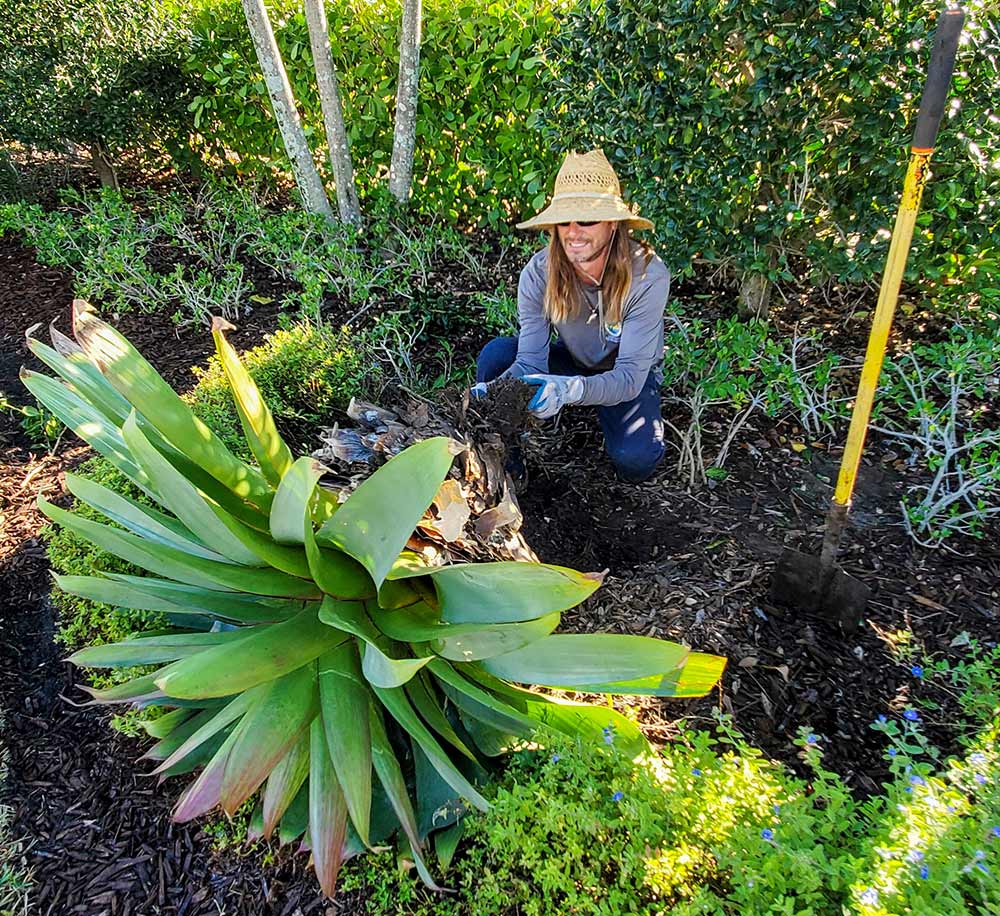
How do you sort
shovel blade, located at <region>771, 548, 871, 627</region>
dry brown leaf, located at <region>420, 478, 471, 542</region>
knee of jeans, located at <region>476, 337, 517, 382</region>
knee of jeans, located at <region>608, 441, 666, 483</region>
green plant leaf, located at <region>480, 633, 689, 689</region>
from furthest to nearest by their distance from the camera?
knee of jeans, located at <region>476, 337, 517, 382</region> < knee of jeans, located at <region>608, 441, 666, 483</region> < shovel blade, located at <region>771, 548, 871, 627</region> < dry brown leaf, located at <region>420, 478, 471, 542</region> < green plant leaf, located at <region>480, 633, 689, 689</region>

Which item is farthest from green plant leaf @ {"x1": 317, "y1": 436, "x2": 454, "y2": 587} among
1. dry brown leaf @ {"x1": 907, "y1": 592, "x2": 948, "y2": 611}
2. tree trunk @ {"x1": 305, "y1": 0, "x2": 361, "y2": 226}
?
tree trunk @ {"x1": 305, "y1": 0, "x2": 361, "y2": 226}

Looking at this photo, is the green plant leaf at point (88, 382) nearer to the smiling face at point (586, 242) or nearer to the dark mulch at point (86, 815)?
the dark mulch at point (86, 815)

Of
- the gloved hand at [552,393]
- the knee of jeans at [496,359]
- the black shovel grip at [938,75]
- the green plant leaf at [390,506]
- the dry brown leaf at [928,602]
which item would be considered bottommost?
the dry brown leaf at [928,602]

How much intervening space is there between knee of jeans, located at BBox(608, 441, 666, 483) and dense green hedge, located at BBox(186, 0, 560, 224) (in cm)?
169

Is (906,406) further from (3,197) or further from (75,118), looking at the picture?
(3,197)

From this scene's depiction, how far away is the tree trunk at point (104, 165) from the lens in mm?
4941

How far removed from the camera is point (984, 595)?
7.63 ft

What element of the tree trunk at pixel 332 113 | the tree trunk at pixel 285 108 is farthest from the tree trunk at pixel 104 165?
the tree trunk at pixel 332 113

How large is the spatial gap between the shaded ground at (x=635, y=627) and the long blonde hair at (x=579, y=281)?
0.62 metres

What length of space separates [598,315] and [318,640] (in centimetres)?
171

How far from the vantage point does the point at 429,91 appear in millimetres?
4113

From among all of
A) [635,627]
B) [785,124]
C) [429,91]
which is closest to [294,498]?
[635,627]

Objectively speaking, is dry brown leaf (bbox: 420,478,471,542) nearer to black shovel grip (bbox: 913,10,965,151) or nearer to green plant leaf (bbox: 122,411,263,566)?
green plant leaf (bbox: 122,411,263,566)

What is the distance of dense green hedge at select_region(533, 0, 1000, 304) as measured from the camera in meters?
2.42
